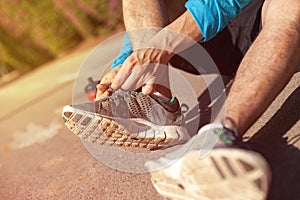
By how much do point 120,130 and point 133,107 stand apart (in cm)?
10

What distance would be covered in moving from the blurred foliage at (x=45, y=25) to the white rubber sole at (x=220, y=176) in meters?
2.86

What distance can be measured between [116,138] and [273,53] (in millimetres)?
587

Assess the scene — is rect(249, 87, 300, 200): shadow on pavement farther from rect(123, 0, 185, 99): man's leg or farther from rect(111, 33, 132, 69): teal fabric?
rect(111, 33, 132, 69): teal fabric

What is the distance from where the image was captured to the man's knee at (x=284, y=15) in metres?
1.70

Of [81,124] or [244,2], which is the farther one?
[244,2]

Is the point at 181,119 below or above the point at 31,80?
above

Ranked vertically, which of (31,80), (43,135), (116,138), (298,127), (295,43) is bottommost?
(31,80)

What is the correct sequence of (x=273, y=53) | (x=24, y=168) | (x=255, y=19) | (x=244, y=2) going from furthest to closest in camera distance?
(x=24, y=168) < (x=255, y=19) < (x=244, y=2) < (x=273, y=53)

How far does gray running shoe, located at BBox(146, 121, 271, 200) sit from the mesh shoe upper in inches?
14.5

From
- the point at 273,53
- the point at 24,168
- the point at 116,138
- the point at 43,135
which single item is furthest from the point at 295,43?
the point at 43,135

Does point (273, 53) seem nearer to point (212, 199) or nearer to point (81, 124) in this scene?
point (212, 199)

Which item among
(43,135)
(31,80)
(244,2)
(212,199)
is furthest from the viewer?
(31,80)

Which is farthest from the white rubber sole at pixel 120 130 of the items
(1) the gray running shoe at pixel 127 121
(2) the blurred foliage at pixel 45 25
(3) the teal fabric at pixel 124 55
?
(2) the blurred foliage at pixel 45 25

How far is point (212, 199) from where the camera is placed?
1.42 m
